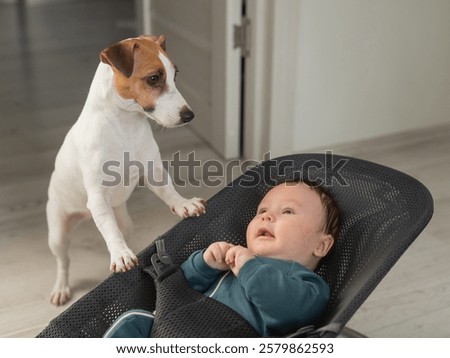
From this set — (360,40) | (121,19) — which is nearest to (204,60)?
(360,40)

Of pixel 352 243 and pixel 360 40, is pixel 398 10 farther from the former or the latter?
pixel 352 243

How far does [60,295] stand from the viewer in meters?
1.78

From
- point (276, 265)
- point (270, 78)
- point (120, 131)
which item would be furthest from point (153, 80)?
point (270, 78)

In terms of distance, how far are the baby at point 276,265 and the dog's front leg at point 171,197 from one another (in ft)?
0.30

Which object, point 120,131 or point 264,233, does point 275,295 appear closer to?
point 264,233

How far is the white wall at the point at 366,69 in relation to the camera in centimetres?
235

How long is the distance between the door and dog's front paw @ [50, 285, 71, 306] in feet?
3.07

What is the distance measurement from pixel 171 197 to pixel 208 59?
4.03 ft

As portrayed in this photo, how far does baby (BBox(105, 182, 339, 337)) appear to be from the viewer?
1168 millimetres

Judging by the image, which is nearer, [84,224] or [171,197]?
[171,197]

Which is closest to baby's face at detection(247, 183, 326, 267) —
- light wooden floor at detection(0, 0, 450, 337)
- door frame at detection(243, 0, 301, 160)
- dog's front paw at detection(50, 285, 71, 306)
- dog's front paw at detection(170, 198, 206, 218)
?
dog's front paw at detection(170, 198, 206, 218)

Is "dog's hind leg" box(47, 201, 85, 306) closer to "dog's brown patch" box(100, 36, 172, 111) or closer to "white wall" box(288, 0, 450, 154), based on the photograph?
"dog's brown patch" box(100, 36, 172, 111)

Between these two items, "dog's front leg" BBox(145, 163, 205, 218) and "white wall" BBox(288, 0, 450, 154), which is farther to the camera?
"white wall" BBox(288, 0, 450, 154)
